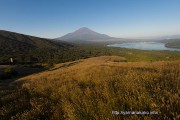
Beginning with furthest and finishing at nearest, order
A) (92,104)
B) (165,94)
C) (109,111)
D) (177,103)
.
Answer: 1. (92,104)
2. (165,94)
3. (109,111)
4. (177,103)

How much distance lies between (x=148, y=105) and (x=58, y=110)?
203cm

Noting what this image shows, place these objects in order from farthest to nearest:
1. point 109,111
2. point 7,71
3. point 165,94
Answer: point 7,71 → point 165,94 → point 109,111

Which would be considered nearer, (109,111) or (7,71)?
(109,111)

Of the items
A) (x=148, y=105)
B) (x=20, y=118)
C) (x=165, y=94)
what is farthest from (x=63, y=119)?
(x=165, y=94)

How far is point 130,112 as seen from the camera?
269cm

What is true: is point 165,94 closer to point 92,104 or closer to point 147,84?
point 147,84

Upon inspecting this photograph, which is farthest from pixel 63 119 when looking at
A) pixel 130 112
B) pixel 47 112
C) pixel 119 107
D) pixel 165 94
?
pixel 165 94

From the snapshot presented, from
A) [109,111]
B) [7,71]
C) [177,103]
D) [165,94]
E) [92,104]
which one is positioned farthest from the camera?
[7,71]

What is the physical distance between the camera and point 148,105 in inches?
114

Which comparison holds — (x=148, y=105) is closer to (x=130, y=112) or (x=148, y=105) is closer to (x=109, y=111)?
(x=130, y=112)

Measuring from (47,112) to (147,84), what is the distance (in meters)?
2.60

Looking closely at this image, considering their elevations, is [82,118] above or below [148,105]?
below

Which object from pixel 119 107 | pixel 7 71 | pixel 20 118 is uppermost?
pixel 119 107

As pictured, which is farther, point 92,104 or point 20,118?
point 20,118
